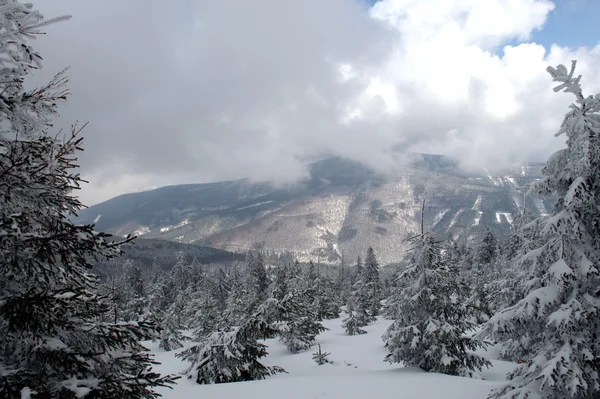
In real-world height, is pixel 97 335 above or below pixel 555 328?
above

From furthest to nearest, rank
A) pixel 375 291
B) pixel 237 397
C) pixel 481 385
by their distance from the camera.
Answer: pixel 375 291, pixel 481 385, pixel 237 397

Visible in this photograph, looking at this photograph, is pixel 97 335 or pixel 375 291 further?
pixel 375 291

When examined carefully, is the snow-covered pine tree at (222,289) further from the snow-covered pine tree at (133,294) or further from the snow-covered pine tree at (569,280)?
the snow-covered pine tree at (569,280)

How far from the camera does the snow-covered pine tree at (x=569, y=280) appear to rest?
789 centimetres

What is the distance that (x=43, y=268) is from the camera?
165 inches

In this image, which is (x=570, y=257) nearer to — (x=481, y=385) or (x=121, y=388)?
(x=481, y=385)

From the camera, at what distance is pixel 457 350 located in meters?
14.7

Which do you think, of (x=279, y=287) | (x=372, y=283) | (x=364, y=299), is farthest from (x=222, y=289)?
(x=279, y=287)

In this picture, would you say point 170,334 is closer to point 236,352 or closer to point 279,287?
point 279,287

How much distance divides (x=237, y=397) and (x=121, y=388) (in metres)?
7.06

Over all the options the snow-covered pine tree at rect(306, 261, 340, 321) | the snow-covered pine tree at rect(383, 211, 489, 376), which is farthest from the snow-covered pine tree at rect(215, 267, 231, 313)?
the snow-covered pine tree at rect(383, 211, 489, 376)

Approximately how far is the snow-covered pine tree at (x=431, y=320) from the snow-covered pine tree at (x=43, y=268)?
12.6 m

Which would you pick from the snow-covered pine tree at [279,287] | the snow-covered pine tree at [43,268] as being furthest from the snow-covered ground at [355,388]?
the snow-covered pine tree at [43,268]

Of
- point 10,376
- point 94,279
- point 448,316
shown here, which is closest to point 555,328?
point 448,316
